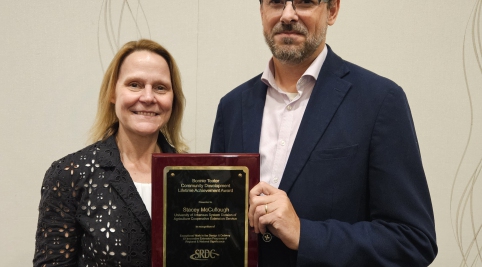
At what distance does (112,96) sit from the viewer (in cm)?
153

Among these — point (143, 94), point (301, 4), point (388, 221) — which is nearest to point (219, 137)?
point (143, 94)

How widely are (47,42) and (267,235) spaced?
1354 mm

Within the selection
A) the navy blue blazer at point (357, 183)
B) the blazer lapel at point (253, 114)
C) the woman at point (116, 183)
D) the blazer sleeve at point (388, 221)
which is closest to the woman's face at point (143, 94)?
the woman at point (116, 183)

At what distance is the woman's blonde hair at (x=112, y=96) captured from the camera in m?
1.50

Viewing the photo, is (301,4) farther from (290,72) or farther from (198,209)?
(198,209)

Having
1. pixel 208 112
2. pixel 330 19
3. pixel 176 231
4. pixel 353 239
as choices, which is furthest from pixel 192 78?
pixel 353 239

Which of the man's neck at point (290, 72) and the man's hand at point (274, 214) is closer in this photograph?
the man's hand at point (274, 214)

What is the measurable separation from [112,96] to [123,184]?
13.0 inches

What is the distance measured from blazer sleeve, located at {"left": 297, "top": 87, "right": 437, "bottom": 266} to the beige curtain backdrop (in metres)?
0.79

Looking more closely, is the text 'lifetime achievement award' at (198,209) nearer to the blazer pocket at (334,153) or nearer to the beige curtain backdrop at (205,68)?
the blazer pocket at (334,153)

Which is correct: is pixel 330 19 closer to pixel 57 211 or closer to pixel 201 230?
pixel 201 230

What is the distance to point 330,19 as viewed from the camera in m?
1.41

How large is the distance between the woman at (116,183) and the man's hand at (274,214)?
0.38 meters

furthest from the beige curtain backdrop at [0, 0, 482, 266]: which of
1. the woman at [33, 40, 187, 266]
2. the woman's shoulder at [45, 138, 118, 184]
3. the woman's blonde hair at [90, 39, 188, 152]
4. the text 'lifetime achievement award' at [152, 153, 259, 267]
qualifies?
the text 'lifetime achievement award' at [152, 153, 259, 267]
